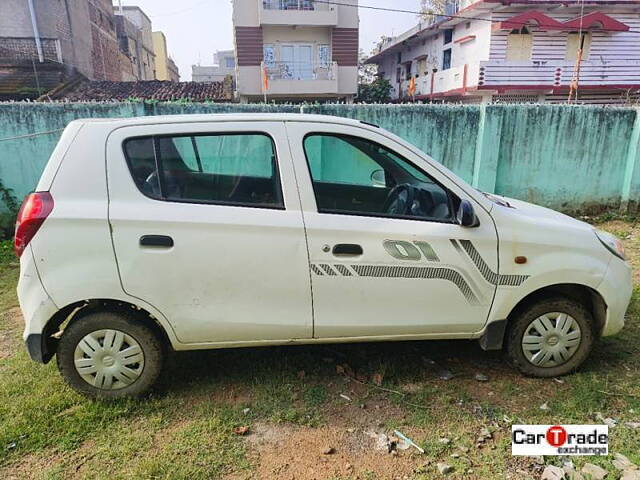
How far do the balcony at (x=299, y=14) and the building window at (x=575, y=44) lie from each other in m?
10.7

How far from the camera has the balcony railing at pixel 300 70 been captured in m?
19.0

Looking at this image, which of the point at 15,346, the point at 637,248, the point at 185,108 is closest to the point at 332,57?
the point at 185,108

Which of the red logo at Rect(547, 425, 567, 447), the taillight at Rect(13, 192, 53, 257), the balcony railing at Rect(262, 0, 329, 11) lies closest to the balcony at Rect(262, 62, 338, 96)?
the balcony railing at Rect(262, 0, 329, 11)

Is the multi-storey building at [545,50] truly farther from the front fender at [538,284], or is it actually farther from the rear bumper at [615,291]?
the front fender at [538,284]

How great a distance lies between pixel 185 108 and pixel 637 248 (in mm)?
6470

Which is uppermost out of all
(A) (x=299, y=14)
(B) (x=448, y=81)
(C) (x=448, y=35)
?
(A) (x=299, y=14)

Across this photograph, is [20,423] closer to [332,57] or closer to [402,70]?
[332,57]

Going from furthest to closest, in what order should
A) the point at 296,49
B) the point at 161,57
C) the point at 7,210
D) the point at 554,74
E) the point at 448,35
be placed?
1. the point at 161,57
2. the point at 448,35
3. the point at 296,49
4. the point at 554,74
5. the point at 7,210

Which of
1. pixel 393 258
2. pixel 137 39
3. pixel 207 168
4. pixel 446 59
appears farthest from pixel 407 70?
pixel 393 258

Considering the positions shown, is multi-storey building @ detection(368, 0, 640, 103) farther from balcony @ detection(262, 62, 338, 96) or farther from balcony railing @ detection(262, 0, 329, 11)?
balcony railing @ detection(262, 0, 329, 11)

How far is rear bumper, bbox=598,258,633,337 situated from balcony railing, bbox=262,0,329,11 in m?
19.0

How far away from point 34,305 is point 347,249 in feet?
6.03

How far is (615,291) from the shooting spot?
291 centimetres

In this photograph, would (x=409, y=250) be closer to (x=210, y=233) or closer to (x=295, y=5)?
(x=210, y=233)
